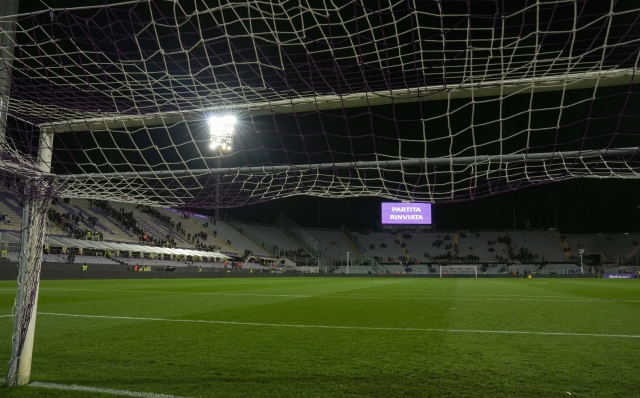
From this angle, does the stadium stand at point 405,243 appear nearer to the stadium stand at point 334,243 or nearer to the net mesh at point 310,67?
the stadium stand at point 334,243

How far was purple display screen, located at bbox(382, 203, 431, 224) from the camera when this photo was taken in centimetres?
4562

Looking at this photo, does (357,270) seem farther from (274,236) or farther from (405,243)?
(405,243)

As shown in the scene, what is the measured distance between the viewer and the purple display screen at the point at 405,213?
45.6 metres

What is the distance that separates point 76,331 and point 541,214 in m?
56.7

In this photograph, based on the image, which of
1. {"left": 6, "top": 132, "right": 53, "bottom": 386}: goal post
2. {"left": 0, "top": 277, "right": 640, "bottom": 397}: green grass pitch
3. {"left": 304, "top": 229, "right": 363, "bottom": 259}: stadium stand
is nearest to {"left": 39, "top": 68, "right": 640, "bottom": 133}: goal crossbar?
{"left": 6, "top": 132, "right": 53, "bottom": 386}: goal post

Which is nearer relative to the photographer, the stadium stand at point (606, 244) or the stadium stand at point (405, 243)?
the stadium stand at point (405, 243)

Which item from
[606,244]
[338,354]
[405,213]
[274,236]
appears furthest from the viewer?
[274,236]

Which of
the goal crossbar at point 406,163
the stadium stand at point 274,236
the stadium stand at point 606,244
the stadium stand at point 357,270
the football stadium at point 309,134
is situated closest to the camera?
the football stadium at point 309,134

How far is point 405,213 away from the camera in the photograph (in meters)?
46.5

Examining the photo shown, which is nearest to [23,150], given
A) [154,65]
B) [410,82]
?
[154,65]

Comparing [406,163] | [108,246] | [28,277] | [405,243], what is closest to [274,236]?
[405,243]

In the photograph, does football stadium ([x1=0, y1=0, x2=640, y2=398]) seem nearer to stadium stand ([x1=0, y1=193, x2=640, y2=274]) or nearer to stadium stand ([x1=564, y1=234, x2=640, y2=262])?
stadium stand ([x1=0, y1=193, x2=640, y2=274])

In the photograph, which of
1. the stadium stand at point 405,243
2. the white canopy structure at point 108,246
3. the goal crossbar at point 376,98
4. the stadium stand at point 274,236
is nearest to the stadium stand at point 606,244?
the stadium stand at point 405,243

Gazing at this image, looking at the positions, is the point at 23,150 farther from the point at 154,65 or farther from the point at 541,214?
the point at 541,214
